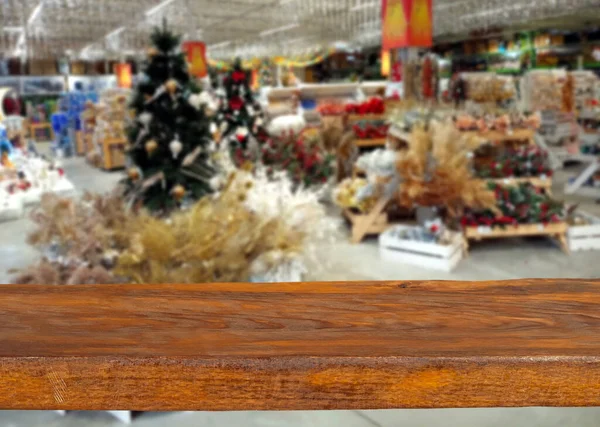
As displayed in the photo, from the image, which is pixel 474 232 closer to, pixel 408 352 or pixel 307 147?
pixel 307 147

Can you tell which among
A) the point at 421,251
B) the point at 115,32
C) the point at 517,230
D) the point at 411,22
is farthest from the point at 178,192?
the point at 115,32

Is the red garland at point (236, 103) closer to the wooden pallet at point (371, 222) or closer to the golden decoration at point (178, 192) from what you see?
the wooden pallet at point (371, 222)

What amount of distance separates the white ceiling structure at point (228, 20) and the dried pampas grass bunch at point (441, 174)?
305 inches

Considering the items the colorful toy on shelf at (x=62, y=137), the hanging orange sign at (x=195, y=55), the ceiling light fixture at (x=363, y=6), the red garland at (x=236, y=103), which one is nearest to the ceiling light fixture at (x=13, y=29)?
the colorful toy on shelf at (x=62, y=137)

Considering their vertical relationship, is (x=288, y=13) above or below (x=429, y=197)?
above

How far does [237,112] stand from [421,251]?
333 cm

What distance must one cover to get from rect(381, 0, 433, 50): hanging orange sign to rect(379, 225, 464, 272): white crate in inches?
69.1

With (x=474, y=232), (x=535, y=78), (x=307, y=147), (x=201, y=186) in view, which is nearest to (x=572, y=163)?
(x=535, y=78)

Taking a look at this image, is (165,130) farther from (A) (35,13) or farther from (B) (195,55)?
(A) (35,13)

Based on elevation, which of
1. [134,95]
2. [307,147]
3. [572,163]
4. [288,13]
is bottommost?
[572,163]

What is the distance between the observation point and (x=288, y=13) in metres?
15.4

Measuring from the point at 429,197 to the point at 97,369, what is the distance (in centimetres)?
381

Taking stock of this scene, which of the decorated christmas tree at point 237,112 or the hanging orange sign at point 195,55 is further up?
A: the hanging orange sign at point 195,55

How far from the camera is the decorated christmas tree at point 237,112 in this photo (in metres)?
6.63
